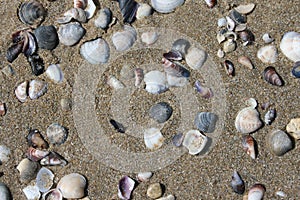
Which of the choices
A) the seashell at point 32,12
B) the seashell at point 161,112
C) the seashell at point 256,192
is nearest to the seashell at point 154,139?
the seashell at point 161,112

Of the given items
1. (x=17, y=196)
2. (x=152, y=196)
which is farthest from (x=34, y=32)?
(x=152, y=196)

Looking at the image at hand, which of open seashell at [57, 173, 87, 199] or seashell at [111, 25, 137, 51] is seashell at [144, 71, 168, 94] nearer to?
seashell at [111, 25, 137, 51]

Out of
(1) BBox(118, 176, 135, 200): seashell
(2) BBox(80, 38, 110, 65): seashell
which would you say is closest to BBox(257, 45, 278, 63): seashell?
(2) BBox(80, 38, 110, 65): seashell

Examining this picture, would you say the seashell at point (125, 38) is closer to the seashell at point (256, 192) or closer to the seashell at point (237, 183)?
the seashell at point (237, 183)

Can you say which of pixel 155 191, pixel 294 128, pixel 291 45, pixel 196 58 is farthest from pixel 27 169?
pixel 291 45

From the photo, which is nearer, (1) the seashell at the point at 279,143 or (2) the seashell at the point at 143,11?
(1) the seashell at the point at 279,143

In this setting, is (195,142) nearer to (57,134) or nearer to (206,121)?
(206,121)
